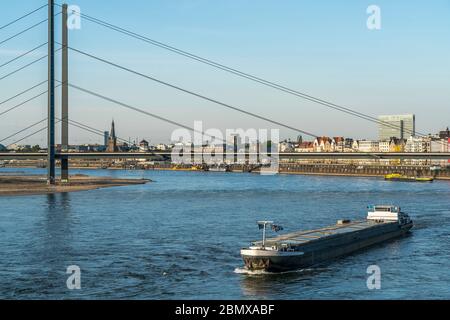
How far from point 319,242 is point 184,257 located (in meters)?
6.32

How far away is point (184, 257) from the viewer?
2955 cm

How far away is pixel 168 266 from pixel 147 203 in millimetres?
37080

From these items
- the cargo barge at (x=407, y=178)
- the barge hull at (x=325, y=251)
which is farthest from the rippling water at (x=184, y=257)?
the cargo barge at (x=407, y=178)

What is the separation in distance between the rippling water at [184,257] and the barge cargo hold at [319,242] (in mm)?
624

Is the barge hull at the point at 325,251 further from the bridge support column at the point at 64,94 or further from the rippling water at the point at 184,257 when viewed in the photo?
the bridge support column at the point at 64,94

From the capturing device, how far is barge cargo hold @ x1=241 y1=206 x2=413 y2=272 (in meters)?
27.0

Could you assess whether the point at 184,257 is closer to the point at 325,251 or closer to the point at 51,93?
the point at 325,251

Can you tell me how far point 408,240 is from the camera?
3909cm

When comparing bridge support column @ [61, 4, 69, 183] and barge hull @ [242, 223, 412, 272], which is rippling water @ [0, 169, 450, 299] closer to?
barge hull @ [242, 223, 412, 272]

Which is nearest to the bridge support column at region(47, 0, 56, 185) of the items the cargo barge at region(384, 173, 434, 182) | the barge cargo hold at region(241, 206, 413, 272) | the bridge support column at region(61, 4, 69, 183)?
the bridge support column at region(61, 4, 69, 183)

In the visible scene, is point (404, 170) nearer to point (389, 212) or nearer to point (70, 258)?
point (389, 212)

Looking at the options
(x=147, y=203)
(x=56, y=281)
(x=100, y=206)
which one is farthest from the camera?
(x=147, y=203)
